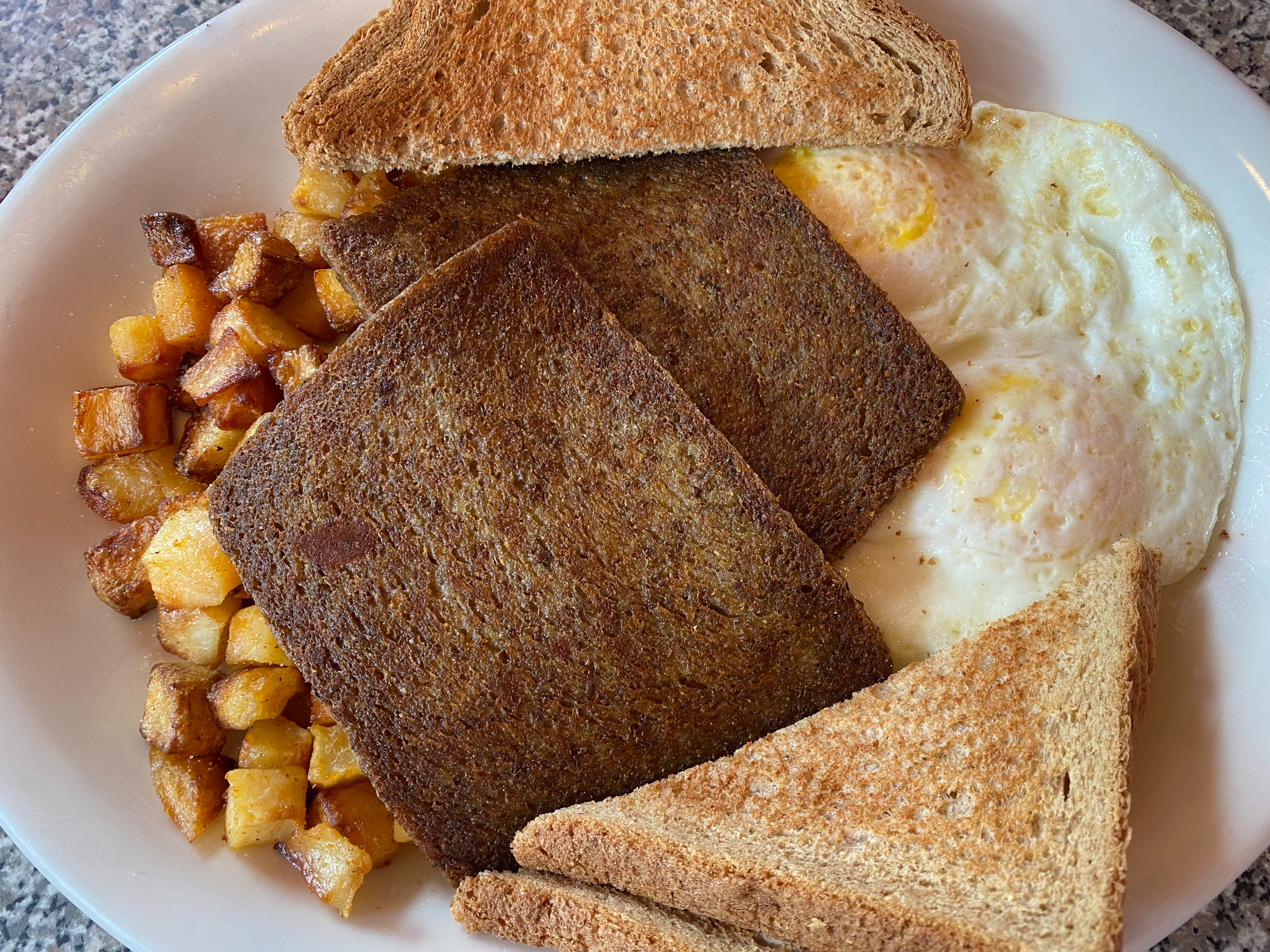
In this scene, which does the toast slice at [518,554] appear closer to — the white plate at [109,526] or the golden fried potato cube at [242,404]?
the golden fried potato cube at [242,404]

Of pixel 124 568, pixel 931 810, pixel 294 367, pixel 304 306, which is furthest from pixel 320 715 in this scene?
pixel 931 810

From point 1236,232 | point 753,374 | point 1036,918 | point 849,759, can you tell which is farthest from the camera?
point 1236,232

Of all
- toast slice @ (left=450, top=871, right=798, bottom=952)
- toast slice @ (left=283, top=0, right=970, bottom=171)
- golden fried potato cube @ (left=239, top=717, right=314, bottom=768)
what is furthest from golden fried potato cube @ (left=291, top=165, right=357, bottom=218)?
toast slice @ (left=450, top=871, right=798, bottom=952)

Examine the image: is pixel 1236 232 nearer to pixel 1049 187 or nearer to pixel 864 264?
pixel 1049 187

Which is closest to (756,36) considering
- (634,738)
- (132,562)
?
(634,738)

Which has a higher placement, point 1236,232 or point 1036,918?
point 1236,232

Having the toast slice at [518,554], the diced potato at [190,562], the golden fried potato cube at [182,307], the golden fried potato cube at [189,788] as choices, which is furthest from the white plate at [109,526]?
the toast slice at [518,554]

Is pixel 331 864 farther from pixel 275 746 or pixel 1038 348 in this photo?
pixel 1038 348
